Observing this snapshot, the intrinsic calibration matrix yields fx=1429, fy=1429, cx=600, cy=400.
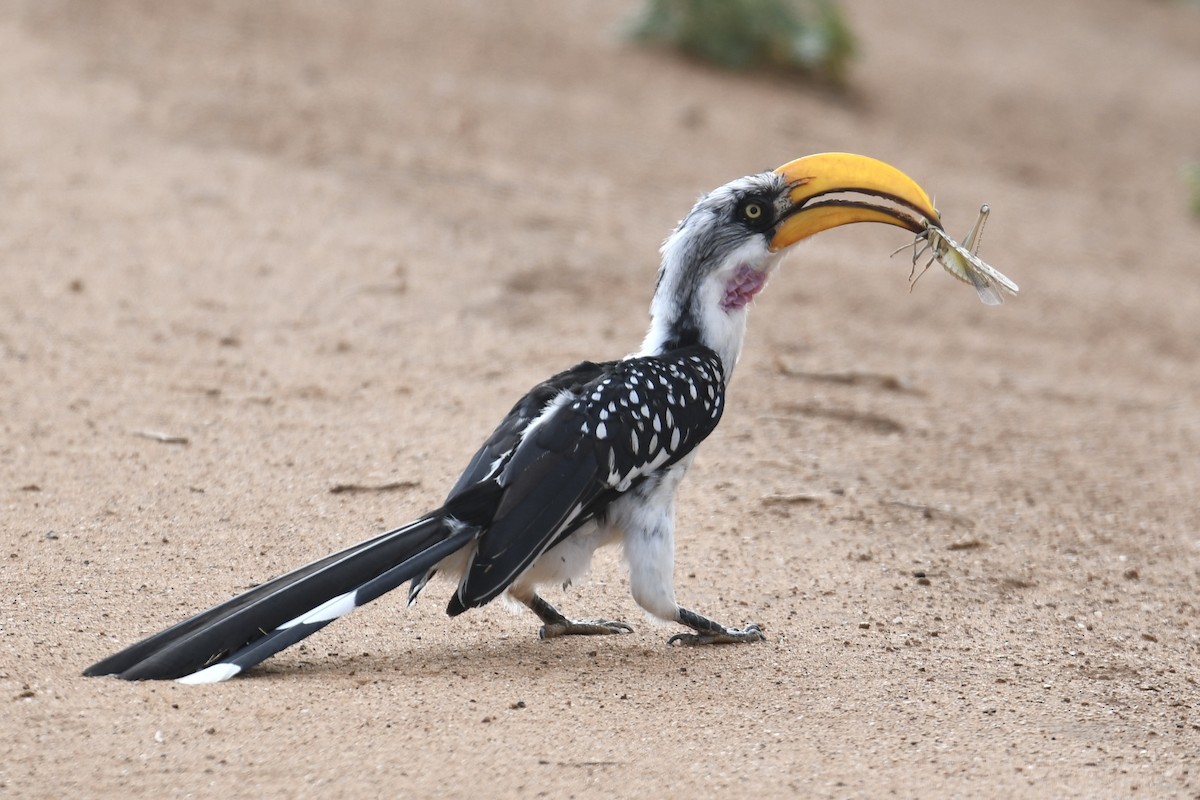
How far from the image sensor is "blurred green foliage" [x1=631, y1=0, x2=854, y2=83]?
12.1m

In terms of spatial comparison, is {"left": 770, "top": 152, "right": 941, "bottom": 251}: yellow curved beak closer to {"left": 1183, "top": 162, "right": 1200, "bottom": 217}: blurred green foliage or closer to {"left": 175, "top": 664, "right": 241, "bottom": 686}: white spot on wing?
{"left": 175, "top": 664, "right": 241, "bottom": 686}: white spot on wing

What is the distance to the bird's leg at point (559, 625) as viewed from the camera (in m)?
4.21

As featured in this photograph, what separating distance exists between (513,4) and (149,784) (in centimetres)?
1066

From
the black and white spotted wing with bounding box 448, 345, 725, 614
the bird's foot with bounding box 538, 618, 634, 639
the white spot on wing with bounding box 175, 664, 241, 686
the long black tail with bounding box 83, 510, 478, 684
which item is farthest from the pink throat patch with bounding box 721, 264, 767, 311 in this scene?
the white spot on wing with bounding box 175, 664, 241, 686

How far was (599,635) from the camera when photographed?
4285 mm

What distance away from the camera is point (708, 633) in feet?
13.7

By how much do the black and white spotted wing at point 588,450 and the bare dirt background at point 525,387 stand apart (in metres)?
0.36

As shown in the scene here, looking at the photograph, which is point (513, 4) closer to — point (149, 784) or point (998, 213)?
point (998, 213)

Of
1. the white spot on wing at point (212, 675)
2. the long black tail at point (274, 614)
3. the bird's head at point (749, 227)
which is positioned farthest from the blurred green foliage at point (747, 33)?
the white spot on wing at point (212, 675)

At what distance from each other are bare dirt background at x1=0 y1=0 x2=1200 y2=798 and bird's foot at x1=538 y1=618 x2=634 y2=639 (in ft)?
0.38

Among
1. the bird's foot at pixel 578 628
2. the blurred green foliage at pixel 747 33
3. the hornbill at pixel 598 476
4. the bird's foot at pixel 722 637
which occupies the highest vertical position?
the blurred green foliage at pixel 747 33

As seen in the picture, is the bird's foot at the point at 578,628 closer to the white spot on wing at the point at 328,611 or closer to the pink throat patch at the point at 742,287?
the white spot on wing at the point at 328,611

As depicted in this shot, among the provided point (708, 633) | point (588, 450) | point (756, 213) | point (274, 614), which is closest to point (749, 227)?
point (756, 213)

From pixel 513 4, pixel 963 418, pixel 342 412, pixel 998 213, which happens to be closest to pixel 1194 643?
pixel 963 418
